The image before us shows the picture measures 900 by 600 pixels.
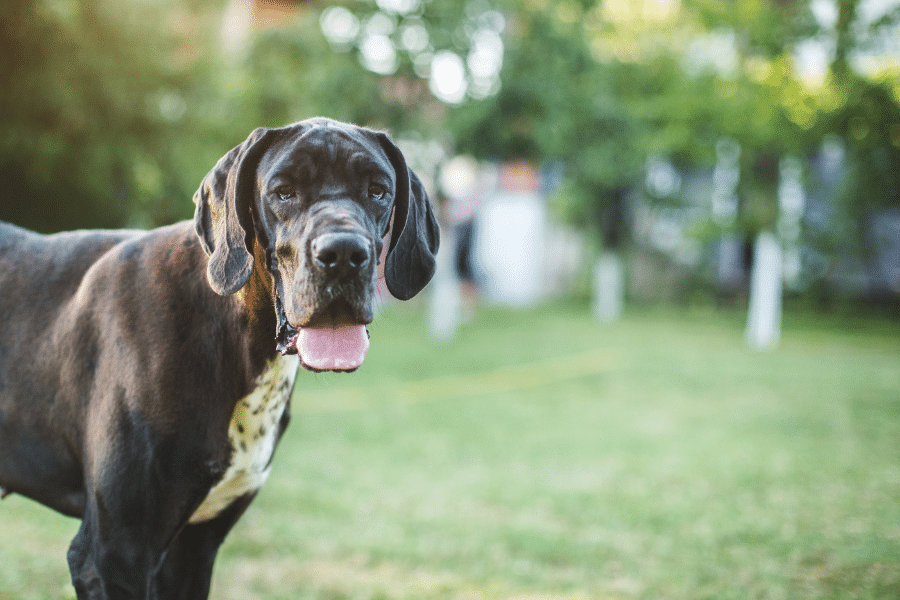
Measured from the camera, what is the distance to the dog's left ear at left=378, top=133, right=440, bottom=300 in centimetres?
232

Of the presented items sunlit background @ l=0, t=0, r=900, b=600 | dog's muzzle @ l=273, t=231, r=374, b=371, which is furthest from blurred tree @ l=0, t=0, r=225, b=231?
dog's muzzle @ l=273, t=231, r=374, b=371

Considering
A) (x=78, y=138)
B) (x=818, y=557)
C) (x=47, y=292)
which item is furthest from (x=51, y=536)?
(x=78, y=138)

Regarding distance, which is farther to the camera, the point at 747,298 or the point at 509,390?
the point at 747,298

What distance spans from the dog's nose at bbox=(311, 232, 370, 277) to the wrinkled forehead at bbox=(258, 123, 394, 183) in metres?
0.28

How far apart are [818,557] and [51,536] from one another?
4.74 m

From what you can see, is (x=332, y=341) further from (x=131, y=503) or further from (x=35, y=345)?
(x=35, y=345)

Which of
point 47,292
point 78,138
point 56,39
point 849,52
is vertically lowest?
point 47,292

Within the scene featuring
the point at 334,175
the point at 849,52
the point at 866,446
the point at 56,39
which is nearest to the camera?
the point at 334,175

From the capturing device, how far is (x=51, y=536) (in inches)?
171

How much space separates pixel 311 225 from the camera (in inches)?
77.4

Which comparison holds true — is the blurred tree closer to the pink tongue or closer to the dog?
the dog

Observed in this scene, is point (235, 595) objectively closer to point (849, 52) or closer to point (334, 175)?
point (334, 175)

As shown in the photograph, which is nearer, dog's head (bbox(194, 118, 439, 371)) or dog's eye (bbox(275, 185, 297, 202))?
dog's head (bbox(194, 118, 439, 371))

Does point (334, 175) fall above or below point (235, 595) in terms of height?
above
